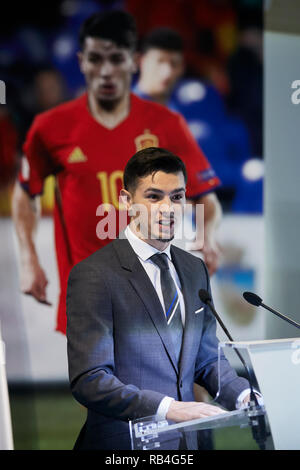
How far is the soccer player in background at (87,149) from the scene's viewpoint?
123 inches

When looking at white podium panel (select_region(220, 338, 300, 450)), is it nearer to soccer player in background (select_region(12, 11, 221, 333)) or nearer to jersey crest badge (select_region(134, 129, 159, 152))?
soccer player in background (select_region(12, 11, 221, 333))

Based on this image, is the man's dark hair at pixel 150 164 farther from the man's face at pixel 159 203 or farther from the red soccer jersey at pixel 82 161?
the red soccer jersey at pixel 82 161

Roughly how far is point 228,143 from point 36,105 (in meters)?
1.19

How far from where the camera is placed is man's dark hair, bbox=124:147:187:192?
1888 mm

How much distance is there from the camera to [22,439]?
10.7 ft

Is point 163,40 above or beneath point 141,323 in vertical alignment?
above

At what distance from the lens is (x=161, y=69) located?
333cm

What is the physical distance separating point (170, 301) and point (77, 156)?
149 cm

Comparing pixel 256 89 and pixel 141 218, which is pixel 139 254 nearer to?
pixel 141 218

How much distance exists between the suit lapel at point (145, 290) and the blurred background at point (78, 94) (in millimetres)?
→ 1371

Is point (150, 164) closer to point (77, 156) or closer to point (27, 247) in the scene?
point (77, 156)

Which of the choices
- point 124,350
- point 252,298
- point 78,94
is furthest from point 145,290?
point 78,94

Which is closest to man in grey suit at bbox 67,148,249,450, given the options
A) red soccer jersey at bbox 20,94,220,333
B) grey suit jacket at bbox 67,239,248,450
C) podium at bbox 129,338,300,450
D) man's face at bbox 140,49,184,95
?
grey suit jacket at bbox 67,239,248,450

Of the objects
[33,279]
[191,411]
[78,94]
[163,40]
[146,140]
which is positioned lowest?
[191,411]
